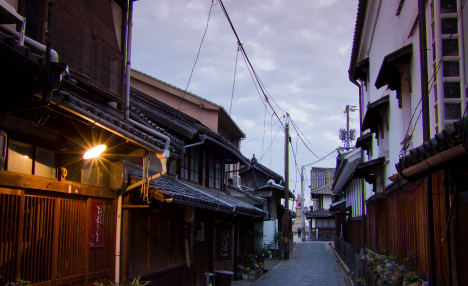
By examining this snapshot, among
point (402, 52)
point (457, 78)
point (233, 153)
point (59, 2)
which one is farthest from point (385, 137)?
point (59, 2)

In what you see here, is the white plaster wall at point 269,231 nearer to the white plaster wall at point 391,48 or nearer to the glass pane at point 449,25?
the white plaster wall at point 391,48

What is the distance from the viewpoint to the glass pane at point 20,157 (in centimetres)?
713

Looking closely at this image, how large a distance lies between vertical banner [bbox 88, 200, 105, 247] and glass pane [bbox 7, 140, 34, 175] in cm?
201

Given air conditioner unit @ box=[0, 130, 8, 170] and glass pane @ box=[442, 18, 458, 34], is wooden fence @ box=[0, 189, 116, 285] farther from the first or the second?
glass pane @ box=[442, 18, 458, 34]

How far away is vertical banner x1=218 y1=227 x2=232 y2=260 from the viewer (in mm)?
17834

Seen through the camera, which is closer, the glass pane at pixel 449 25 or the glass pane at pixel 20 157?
the glass pane at pixel 20 157

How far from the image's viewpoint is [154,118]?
15.9m

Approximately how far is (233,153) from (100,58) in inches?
461

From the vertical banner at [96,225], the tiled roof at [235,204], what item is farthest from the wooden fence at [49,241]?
the tiled roof at [235,204]

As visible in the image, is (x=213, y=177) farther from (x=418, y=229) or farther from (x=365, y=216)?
(x=418, y=229)

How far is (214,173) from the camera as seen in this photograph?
2106 cm

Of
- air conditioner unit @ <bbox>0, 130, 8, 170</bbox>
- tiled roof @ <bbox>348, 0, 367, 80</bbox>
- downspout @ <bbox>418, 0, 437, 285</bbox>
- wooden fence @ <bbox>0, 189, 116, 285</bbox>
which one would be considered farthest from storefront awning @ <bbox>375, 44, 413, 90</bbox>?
air conditioner unit @ <bbox>0, 130, 8, 170</bbox>

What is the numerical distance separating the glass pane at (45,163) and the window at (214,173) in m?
12.1

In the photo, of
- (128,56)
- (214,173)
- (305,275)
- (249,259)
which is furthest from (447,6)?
(249,259)
